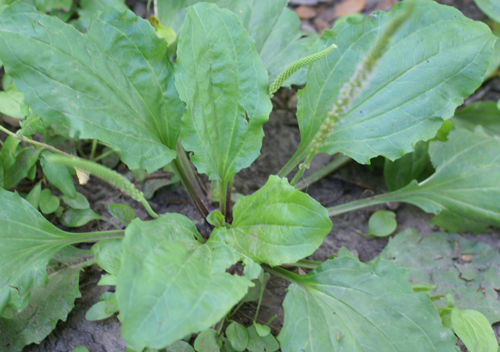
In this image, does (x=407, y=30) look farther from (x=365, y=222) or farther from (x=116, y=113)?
(x=116, y=113)

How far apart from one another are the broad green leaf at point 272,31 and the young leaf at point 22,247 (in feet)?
4.23

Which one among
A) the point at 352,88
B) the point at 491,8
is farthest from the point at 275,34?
the point at 491,8

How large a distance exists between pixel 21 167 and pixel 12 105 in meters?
0.28

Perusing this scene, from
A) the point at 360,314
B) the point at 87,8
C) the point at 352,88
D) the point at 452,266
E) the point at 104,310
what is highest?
the point at 87,8

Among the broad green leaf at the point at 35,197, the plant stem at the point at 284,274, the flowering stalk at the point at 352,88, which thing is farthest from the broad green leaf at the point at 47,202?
the flowering stalk at the point at 352,88

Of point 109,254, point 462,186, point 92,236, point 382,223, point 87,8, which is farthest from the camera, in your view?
point 87,8

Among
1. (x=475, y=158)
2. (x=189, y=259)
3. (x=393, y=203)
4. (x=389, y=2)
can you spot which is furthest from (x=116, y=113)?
(x=389, y=2)

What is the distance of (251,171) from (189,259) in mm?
1099

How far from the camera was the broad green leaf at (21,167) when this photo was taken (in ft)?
5.49

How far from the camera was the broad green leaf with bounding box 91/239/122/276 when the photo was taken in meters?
1.43

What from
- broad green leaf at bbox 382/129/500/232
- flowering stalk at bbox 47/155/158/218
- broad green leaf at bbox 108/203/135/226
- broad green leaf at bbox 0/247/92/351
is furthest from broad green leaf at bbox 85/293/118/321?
broad green leaf at bbox 382/129/500/232

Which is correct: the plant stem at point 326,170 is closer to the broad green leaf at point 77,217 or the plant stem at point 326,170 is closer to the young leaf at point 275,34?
the young leaf at point 275,34

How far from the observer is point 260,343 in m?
1.49

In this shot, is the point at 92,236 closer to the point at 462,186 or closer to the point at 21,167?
the point at 21,167
